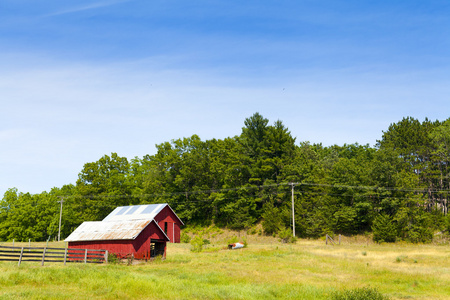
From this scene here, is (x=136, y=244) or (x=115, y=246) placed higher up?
(x=136, y=244)

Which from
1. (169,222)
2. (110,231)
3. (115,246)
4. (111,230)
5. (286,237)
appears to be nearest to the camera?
(115,246)

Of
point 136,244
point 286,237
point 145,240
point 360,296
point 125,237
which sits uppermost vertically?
point 125,237

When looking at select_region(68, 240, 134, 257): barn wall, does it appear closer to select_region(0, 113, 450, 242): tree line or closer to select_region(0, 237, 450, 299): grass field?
select_region(0, 237, 450, 299): grass field

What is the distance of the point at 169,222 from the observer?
65188 millimetres

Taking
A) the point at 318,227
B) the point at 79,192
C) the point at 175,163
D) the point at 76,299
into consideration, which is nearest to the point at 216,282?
the point at 76,299

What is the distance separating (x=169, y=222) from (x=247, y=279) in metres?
38.0

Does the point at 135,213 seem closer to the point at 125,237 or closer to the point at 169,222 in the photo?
the point at 169,222

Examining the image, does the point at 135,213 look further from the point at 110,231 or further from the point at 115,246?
the point at 115,246

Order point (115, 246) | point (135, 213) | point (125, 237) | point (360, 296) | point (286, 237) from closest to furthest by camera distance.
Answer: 1. point (360, 296)
2. point (125, 237)
3. point (115, 246)
4. point (135, 213)
5. point (286, 237)

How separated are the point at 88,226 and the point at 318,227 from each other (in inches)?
1463

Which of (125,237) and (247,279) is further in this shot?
(125,237)

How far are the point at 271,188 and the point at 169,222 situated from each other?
73.2 ft

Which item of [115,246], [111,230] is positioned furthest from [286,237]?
[115,246]

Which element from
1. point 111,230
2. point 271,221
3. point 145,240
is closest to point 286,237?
point 271,221
